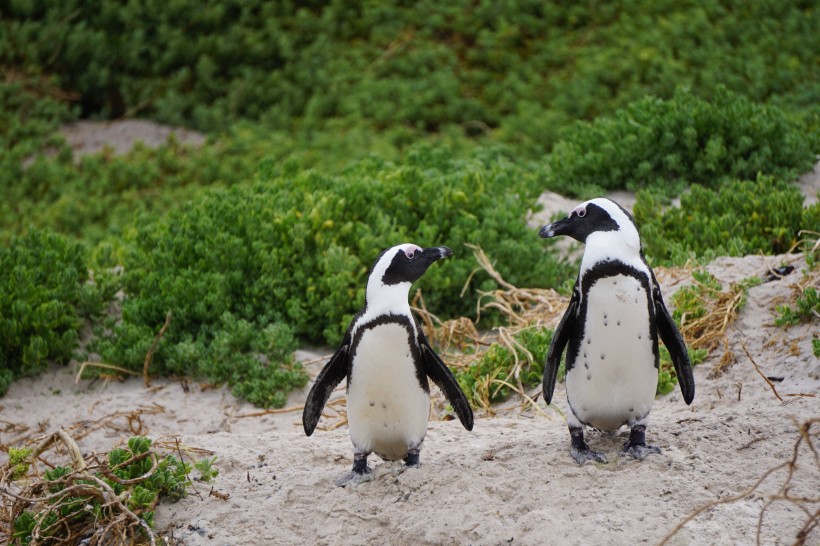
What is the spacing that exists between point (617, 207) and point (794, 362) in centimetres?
162

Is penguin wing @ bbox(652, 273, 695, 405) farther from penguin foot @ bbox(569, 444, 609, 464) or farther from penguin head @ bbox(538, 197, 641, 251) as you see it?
penguin foot @ bbox(569, 444, 609, 464)

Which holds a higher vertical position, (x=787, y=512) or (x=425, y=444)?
(x=787, y=512)

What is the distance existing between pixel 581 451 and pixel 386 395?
801mm

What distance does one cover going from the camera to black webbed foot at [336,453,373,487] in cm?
403

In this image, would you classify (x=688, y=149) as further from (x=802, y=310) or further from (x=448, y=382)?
(x=448, y=382)

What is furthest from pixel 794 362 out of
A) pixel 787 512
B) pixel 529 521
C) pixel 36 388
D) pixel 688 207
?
pixel 36 388

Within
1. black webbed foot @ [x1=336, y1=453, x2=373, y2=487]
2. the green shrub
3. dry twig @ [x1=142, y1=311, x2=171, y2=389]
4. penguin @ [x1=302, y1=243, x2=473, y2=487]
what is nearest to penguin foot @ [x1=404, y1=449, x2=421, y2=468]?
penguin @ [x1=302, y1=243, x2=473, y2=487]

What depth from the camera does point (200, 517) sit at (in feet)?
13.0

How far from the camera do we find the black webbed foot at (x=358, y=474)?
4.03m

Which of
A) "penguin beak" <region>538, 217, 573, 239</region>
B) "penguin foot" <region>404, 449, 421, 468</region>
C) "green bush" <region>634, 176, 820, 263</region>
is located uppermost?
"penguin beak" <region>538, 217, 573, 239</region>

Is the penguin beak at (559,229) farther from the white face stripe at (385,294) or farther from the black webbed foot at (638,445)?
the black webbed foot at (638,445)

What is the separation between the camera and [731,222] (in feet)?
22.7

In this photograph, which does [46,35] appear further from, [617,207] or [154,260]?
[617,207]

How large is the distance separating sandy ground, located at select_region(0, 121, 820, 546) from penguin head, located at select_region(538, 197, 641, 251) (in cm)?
86
